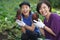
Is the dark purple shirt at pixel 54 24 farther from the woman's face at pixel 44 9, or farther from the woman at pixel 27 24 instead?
the woman at pixel 27 24

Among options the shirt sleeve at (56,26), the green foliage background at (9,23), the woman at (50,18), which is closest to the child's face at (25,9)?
the woman at (50,18)

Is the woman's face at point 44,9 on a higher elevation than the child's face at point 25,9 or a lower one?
lower

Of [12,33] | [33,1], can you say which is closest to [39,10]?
[12,33]

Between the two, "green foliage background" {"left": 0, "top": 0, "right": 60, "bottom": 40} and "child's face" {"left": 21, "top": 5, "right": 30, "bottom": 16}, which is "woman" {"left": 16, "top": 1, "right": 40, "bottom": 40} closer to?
"child's face" {"left": 21, "top": 5, "right": 30, "bottom": 16}

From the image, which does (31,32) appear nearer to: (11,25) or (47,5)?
(47,5)

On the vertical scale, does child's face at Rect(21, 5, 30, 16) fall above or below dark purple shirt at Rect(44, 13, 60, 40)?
above

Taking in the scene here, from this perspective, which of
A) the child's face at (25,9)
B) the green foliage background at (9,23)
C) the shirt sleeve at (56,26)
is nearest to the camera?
the shirt sleeve at (56,26)

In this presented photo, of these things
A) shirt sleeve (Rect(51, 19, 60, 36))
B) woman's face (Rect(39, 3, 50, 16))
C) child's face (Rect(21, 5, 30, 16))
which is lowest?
shirt sleeve (Rect(51, 19, 60, 36))

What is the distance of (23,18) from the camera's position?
13.7 feet

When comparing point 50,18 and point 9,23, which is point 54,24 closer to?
point 50,18

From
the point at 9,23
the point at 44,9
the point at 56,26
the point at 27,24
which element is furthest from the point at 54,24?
the point at 9,23

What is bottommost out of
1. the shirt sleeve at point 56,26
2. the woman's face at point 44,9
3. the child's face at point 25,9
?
the shirt sleeve at point 56,26

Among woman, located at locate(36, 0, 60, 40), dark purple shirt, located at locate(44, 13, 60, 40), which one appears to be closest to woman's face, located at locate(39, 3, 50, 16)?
woman, located at locate(36, 0, 60, 40)

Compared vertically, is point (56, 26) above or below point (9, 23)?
below
